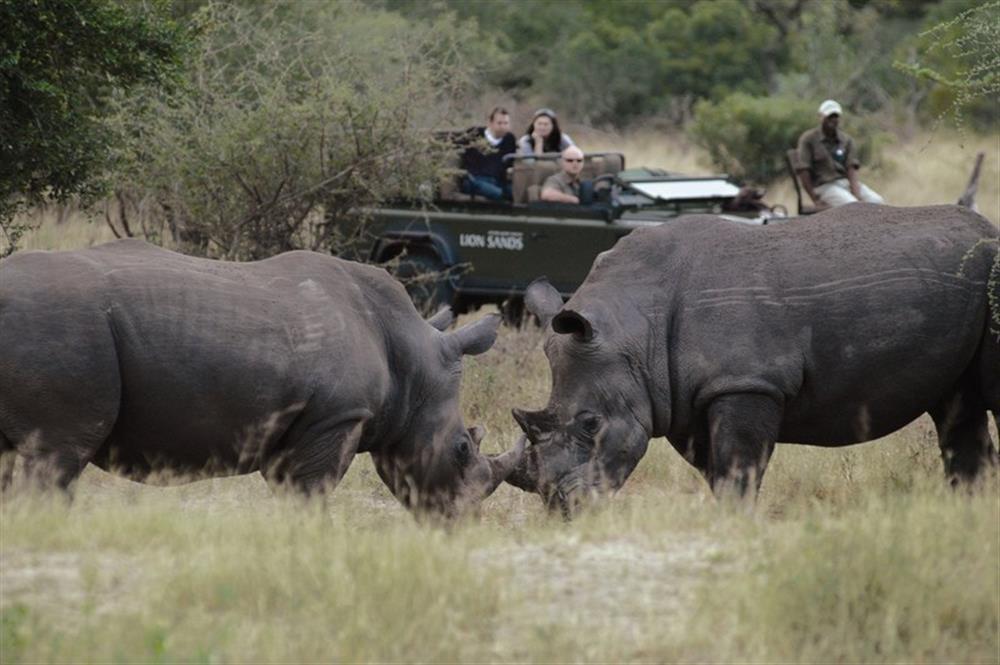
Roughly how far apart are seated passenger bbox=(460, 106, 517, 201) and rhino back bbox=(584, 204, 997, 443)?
8020mm

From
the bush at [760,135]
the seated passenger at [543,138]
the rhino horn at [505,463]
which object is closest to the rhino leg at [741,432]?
the rhino horn at [505,463]

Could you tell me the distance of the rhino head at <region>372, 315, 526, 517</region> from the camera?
9438 mm

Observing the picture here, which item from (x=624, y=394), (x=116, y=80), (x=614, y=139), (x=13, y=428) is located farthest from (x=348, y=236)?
(x=614, y=139)

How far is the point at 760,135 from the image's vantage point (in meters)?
28.0

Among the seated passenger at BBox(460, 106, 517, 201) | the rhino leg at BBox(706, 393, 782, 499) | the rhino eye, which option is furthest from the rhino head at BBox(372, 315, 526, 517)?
the seated passenger at BBox(460, 106, 517, 201)

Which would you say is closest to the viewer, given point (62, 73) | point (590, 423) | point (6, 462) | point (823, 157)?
point (6, 462)

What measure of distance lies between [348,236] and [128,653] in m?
10.5

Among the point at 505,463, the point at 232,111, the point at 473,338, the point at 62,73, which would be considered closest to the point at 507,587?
the point at 505,463

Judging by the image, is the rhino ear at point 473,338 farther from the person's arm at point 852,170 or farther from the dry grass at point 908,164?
the dry grass at point 908,164

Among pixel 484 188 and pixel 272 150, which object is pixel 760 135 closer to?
pixel 484 188

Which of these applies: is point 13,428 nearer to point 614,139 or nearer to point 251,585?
point 251,585

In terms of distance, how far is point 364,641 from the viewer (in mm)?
6340

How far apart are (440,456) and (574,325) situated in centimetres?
94

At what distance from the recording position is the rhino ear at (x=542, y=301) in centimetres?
995
